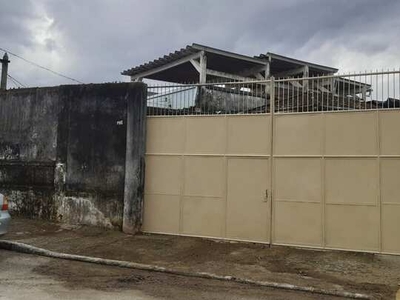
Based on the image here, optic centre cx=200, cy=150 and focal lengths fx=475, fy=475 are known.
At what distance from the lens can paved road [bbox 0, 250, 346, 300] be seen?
6.25 meters

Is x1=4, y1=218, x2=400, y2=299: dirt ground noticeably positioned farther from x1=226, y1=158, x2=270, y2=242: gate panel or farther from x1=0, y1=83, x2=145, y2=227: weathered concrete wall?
x1=0, y1=83, x2=145, y2=227: weathered concrete wall

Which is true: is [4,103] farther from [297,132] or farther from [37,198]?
[297,132]

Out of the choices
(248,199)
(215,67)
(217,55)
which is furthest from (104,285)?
(215,67)

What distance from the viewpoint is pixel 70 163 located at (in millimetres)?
11227

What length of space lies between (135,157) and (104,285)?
13.7 feet

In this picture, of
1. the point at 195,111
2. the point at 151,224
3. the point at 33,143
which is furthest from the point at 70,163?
the point at 195,111

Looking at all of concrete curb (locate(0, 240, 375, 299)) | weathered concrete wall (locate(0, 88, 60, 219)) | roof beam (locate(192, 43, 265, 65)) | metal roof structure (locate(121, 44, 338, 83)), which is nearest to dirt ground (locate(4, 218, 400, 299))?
concrete curb (locate(0, 240, 375, 299))

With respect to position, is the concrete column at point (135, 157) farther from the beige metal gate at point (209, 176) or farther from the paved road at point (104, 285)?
the paved road at point (104, 285)

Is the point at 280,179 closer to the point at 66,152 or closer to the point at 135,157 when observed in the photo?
the point at 135,157

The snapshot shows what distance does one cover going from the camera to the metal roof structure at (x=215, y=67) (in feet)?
57.8

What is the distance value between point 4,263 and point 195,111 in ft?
15.9

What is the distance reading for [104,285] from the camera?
6785 millimetres

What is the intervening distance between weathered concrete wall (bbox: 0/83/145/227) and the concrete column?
11 centimetres

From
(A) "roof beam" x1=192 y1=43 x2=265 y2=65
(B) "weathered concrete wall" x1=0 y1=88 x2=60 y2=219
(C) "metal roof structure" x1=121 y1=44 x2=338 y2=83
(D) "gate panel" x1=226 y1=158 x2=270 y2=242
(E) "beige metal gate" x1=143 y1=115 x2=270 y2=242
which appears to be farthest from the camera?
(C) "metal roof structure" x1=121 y1=44 x2=338 y2=83
